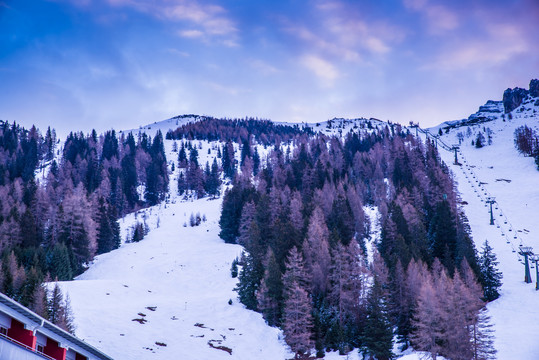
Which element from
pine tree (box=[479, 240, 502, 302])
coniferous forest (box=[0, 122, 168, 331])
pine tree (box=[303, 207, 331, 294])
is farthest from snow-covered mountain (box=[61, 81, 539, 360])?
pine tree (box=[303, 207, 331, 294])

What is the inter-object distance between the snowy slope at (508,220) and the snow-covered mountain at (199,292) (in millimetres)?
184

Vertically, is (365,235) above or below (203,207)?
below

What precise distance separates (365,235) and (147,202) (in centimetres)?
9014

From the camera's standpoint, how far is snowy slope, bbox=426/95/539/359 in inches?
1574

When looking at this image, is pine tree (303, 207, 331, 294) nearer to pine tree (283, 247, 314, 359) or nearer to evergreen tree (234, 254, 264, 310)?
pine tree (283, 247, 314, 359)

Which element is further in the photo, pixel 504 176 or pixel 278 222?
pixel 504 176

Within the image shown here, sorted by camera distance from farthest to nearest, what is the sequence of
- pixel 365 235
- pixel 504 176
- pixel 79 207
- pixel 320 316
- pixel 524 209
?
pixel 504 176
pixel 524 209
pixel 365 235
pixel 79 207
pixel 320 316

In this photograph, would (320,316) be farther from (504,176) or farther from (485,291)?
(504,176)

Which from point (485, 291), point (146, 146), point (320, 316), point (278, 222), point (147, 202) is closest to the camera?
point (320, 316)

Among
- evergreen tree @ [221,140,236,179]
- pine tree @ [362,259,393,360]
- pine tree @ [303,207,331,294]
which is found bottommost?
pine tree @ [362,259,393,360]

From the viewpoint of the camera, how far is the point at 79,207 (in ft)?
229

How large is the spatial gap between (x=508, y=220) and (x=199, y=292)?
238 feet

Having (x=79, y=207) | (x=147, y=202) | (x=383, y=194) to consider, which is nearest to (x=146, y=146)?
(x=147, y=202)

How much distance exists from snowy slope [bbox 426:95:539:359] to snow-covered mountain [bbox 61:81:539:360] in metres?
0.18
